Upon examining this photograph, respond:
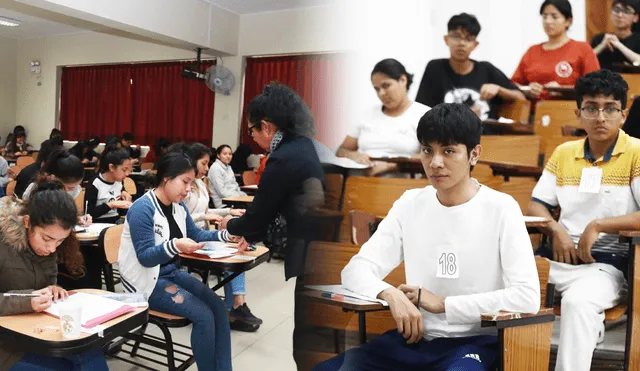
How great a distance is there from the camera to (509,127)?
1.33 m

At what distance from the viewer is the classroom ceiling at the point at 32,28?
693cm

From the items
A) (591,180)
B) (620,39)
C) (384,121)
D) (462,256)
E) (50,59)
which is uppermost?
(50,59)

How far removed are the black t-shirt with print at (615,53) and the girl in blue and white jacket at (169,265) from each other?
185 cm

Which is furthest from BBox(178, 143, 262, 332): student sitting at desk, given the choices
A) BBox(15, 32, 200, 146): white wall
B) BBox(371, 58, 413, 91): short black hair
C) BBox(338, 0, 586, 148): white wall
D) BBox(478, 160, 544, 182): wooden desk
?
BBox(15, 32, 200, 146): white wall

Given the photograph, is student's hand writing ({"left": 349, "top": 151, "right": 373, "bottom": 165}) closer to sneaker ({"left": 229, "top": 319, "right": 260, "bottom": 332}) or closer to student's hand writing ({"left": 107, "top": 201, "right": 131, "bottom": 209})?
sneaker ({"left": 229, "top": 319, "right": 260, "bottom": 332})

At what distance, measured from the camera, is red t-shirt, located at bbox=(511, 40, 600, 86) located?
149 cm

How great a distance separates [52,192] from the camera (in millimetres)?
1644

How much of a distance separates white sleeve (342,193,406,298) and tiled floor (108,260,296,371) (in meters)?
0.72

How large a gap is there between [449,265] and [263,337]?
1644mm

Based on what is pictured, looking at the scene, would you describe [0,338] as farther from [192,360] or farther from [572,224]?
[572,224]

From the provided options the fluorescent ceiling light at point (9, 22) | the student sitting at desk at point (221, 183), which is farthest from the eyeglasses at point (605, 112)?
the fluorescent ceiling light at point (9, 22)

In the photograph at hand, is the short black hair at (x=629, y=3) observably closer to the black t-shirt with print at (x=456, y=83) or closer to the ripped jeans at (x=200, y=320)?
the black t-shirt with print at (x=456, y=83)

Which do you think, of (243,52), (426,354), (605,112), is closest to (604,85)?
(605,112)

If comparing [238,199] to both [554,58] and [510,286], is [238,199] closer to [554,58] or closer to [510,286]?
[554,58]
